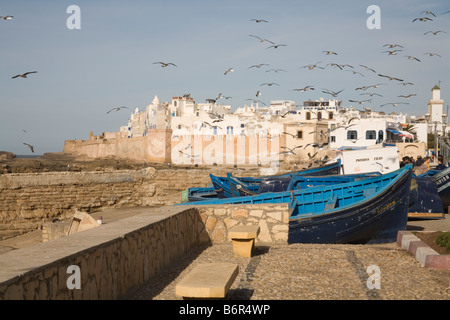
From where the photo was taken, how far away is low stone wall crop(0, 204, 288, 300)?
3.74 m

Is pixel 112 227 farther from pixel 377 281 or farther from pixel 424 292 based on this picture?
pixel 424 292

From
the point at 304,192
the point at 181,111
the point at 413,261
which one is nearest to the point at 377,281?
the point at 413,261

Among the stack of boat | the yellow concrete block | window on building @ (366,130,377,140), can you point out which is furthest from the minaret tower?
the yellow concrete block

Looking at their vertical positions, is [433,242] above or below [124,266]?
below

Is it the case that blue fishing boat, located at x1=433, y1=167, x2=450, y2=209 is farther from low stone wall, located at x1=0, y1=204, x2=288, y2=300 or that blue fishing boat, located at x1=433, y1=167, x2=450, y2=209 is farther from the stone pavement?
low stone wall, located at x1=0, y1=204, x2=288, y2=300

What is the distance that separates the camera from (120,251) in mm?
5270

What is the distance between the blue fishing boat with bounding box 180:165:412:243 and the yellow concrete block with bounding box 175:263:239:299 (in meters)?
6.21

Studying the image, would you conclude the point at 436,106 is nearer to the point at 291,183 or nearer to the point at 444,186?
the point at 444,186

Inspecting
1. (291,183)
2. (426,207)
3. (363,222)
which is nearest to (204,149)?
(426,207)

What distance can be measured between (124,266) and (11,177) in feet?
65.2

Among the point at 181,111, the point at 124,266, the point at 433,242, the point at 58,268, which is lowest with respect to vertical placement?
the point at 433,242

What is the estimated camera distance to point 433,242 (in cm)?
919

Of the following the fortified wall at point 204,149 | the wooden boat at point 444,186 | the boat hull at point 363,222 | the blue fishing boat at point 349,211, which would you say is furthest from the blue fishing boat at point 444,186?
the fortified wall at point 204,149

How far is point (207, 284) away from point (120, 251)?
1185 millimetres
